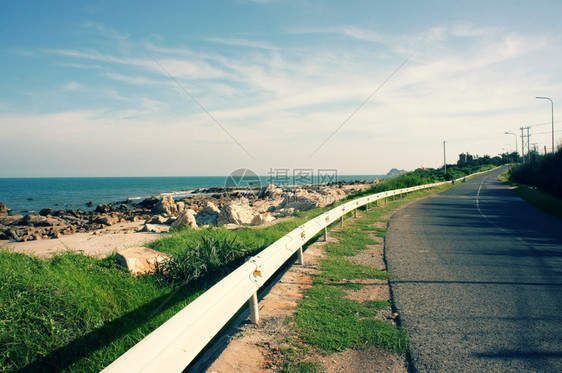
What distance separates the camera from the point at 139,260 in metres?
6.30

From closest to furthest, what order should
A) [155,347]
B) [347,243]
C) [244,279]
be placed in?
[155,347]
[244,279]
[347,243]

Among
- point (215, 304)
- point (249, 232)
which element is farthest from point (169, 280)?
point (249, 232)

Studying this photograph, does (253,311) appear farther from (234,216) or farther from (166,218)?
(166,218)

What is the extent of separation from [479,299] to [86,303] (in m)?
4.86

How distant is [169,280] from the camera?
19.7ft

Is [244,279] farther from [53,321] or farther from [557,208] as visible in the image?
[557,208]

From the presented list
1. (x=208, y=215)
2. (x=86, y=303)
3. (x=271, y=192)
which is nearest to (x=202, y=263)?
(x=86, y=303)

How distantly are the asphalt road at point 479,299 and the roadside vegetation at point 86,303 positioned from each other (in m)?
0.85

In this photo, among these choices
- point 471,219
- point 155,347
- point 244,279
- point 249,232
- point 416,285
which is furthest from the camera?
point 471,219

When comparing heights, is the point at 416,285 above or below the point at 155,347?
below

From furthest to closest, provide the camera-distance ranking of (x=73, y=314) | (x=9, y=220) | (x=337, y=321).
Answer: (x=9, y=220) < (x=337, y=321) < (x=73, y=314)

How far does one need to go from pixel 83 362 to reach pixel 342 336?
2.50 m

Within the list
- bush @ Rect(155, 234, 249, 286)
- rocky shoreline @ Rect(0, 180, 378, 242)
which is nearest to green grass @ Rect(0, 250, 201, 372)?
bush @ Rect(155, 234, 249, 286)

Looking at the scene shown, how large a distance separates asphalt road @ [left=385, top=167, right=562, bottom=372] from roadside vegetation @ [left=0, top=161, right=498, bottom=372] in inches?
33.3
